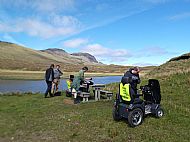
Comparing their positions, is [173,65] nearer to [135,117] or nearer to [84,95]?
[84,95]

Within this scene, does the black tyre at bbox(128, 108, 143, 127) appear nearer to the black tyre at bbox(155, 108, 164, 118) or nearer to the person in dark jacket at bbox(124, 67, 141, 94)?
the person in dark jacket at bbox(124, 67, 141, 94)

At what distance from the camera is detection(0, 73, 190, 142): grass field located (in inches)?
379

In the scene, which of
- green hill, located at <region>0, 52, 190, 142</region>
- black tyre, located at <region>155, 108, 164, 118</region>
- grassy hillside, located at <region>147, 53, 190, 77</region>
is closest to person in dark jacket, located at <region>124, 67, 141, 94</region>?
black tyre, located at <region>155, 108, 164, 118</region>

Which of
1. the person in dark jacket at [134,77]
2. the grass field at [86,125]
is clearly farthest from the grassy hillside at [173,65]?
the person in dark jacket at [134,77]

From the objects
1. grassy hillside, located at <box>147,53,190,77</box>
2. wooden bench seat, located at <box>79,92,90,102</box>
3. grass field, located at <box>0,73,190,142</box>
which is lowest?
grass field, located at <box>0,73,190,142</box>

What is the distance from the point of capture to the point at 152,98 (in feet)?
38.6

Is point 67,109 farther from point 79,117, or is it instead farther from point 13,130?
point 13,130

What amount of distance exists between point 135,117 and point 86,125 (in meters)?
2.00

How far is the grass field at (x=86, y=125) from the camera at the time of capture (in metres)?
9.63

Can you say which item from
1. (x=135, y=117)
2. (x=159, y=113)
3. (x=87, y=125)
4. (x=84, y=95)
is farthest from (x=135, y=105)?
(x=84, y=95)

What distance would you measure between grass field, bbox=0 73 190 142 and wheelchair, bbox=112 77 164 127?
0.91 ft

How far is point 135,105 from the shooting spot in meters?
10.6

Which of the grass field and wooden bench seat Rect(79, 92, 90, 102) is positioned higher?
wooden bench seat Rect(79, 92, 90, 102)

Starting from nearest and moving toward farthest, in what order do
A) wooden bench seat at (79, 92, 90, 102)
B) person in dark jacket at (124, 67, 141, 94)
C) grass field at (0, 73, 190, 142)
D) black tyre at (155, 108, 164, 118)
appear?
grass field at (0, 73, 190, 142) < person in dark jacket at (124, 67, 141, 94) < black tyre at (155, 108, 164, 118) < wooden bench seat at (79, 92, 90, 102)
